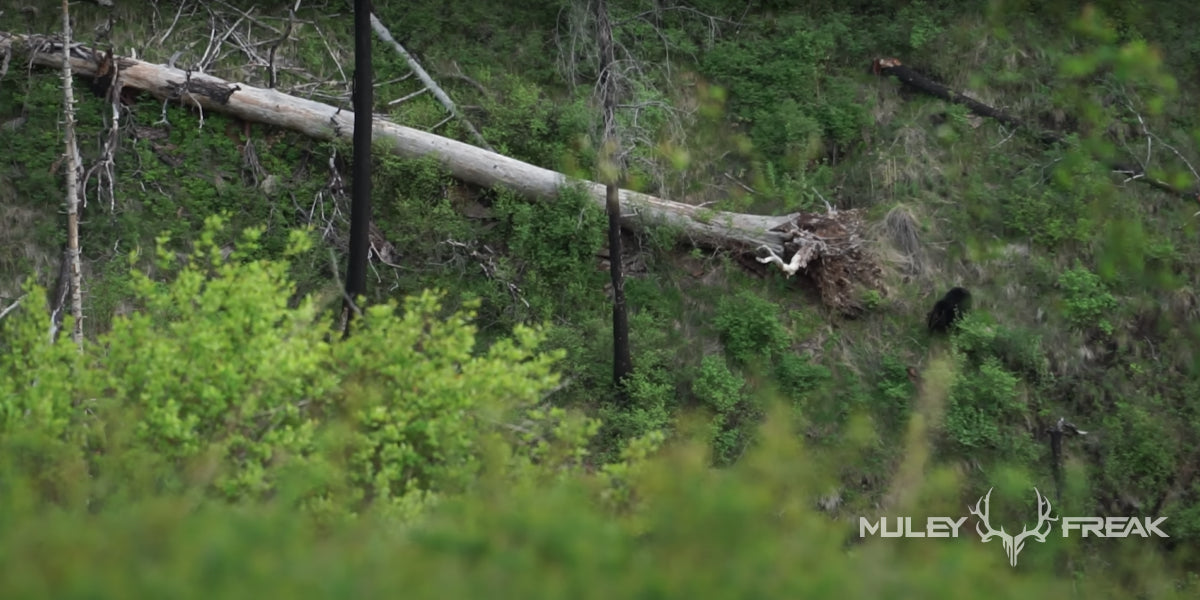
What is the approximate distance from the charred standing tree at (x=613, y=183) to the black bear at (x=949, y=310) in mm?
4425

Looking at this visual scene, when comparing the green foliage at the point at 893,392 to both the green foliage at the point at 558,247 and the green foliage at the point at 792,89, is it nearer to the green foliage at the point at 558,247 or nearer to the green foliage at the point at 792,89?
the green foliage at the point at 792,89

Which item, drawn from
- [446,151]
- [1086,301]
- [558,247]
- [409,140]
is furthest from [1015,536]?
[409,140]

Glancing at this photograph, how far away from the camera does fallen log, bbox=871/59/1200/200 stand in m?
16.0

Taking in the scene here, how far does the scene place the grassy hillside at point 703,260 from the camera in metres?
8.55

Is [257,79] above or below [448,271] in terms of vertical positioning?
above

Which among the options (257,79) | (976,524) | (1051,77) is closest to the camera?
(976,524)

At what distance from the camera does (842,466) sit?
1359 cm

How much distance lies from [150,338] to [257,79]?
331 inches

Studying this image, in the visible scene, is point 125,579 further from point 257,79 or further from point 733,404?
point 257,79

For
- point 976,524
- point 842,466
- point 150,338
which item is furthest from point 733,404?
point 150,338

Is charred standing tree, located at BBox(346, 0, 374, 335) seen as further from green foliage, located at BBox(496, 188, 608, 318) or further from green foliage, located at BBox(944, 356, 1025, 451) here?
green foliage, located at BBox(944, 356, 1025, 451)

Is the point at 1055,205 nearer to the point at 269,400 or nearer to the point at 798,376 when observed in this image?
the point at 798,376

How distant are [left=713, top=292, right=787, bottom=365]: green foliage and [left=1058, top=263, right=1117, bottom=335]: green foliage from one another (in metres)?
4.29

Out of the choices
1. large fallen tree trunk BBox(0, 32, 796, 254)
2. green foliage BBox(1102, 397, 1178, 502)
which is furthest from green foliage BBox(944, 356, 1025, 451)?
large fallen tree trunk BBox(0, 32, 796, 254)
